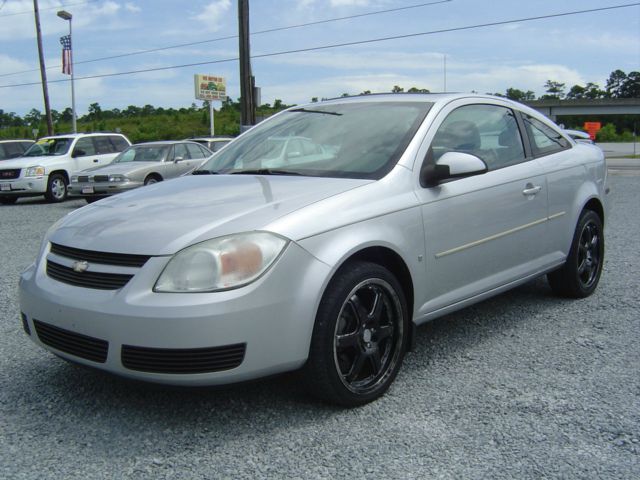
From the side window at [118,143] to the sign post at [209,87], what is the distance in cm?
2406

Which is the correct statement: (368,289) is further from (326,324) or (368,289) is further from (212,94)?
(212,94)

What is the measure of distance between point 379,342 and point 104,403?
138 cm

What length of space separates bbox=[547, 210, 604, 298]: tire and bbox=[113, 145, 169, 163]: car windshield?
11.1 meters

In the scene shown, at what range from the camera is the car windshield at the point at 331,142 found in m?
3.68

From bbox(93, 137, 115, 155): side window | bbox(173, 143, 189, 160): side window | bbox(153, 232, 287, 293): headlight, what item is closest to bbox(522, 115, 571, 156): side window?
bbox(153, 232, 287, 293): headlight

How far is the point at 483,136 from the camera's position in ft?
14.2

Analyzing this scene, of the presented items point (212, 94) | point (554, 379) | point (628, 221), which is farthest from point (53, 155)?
point (212, 94)

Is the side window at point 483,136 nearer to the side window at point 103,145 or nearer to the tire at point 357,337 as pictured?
the tire at point 357,337

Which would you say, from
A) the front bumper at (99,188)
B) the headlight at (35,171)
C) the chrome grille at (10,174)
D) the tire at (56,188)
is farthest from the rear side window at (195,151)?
the chrome grille at (10,174)

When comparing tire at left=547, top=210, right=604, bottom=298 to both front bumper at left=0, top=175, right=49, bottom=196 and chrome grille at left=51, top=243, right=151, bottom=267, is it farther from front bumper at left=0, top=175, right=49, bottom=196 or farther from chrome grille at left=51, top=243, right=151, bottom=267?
front bumper at left=0, top=175, right=49, bottom=196

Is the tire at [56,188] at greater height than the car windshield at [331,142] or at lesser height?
lesser

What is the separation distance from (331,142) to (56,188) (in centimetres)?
1389

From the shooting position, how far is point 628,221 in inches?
392

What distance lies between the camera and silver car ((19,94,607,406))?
9.15ft
